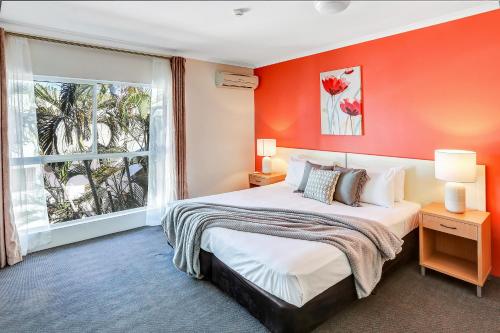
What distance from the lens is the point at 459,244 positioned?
270cm

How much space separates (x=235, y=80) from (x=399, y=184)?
2785 millimetres

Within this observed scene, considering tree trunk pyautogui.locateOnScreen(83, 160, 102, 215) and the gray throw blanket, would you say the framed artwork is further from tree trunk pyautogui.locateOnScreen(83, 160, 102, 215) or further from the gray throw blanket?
tree trunk pyautogui.locateOnScreen(83, 160, 102, 215)

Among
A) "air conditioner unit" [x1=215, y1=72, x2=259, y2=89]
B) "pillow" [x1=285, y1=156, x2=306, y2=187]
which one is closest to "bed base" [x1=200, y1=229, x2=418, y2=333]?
"pillow" [x1=285, y1=156, x2=306, y2=187]

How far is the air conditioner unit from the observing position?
4336 mm

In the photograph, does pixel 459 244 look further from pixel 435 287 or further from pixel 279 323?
pixel 279 323

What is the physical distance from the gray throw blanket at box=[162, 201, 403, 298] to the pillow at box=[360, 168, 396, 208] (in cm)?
53

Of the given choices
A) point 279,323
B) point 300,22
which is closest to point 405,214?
point 279,323

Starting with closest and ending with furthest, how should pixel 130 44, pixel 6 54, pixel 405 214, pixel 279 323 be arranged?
pixel 279 323 → pixel 405 214 → pixel 6 54 → pixel 130 44

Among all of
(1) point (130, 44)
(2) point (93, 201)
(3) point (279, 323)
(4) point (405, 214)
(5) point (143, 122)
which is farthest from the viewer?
(5) point (143, 122)

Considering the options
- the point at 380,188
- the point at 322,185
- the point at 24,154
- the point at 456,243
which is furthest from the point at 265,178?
the point at 24,154

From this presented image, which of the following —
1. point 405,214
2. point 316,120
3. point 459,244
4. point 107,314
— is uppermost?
point 316,120

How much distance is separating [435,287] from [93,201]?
3.88 meters

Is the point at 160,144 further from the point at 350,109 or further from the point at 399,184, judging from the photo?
the point at 399,184

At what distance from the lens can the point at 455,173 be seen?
7.71ft
